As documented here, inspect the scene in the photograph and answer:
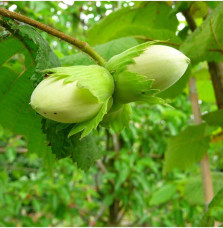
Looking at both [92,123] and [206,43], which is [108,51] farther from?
[92,123]

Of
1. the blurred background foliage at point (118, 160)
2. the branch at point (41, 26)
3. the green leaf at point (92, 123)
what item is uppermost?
the branch at point (41, 26)

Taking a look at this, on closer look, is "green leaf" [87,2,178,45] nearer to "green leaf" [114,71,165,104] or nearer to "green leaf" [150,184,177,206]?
"green leaf" [114,71,165,104]

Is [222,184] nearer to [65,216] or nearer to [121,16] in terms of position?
[121,16]

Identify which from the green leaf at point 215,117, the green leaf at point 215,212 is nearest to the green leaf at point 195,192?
the green leaf at point 215,117

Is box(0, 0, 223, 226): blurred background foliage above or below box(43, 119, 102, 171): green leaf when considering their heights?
below

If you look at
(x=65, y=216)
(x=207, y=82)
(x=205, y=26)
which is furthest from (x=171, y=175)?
(x=205, y=26)

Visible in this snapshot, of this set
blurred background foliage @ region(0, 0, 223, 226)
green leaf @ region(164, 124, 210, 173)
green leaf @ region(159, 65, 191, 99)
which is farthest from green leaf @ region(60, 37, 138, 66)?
green leaf @ region(164, 124, 210, 173)

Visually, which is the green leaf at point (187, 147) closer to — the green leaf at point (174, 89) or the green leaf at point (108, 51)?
the green leaf at point (174, 89)

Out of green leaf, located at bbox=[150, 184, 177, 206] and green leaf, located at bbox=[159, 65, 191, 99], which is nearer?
green leaf, located at bbox=[159, 65, 191, 99]
